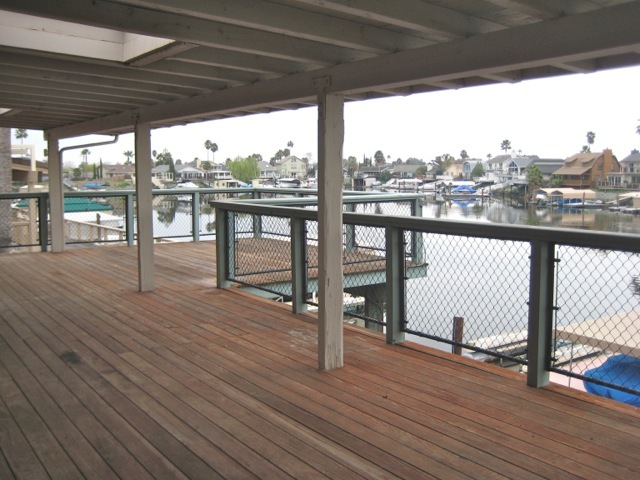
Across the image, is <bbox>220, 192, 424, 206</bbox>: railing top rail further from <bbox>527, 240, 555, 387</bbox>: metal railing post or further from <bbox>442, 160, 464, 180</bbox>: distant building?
<bbox>527, 240, 555, 387</bbox>: metal railing post

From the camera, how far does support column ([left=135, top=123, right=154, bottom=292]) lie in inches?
256

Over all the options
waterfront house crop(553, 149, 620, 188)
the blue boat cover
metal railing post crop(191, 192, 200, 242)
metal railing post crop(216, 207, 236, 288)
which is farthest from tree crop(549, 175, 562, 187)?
metal railing post crop(191, 192, 200, 242)

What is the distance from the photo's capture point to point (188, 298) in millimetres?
6320

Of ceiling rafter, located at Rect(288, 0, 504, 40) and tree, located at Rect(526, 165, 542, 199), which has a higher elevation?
ceiling rafter, located at Rect(288, 0, 504, 40)

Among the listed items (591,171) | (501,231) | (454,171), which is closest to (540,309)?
(501,231)

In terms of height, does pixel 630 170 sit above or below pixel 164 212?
above

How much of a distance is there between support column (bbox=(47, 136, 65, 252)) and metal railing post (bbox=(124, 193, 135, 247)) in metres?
1.14

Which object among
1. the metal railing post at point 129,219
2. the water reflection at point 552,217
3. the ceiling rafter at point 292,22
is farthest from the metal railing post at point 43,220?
the ceiling rafter at point 292,22

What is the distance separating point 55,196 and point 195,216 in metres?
2.54

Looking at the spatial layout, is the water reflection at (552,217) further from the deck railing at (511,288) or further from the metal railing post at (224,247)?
the metal railing post at (224,247)

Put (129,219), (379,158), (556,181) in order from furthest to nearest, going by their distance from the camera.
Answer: (379,158) → (129,219) → (556,181)

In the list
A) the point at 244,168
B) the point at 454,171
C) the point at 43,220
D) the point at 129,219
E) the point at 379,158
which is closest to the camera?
the point at 454,171

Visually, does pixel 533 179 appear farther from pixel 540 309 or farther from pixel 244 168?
pixel 244 168

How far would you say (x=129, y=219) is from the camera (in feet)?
34.6
